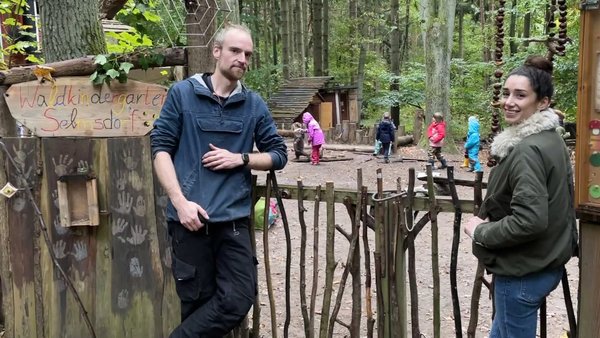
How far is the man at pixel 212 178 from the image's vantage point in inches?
111

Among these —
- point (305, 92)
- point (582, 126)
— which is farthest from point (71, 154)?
point (305, 92)

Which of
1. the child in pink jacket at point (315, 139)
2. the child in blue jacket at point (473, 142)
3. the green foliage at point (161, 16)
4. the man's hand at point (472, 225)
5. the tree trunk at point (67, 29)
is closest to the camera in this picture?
the man's hand at point (472, 225)

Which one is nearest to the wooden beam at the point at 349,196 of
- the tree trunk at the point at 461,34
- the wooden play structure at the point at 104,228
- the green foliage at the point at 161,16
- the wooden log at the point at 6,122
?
the wooden play structure at the point at 104,228

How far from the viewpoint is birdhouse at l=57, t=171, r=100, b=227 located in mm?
3428

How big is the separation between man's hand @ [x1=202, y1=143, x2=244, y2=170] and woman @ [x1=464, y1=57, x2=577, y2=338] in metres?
1.20

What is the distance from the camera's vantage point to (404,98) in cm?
2486

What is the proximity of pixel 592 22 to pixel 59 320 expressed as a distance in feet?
11.4

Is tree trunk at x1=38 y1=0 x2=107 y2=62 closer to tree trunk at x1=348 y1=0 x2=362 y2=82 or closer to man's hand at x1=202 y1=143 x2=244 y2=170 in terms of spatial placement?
man's hand at x1=202 y1=143 x2=244 y2=170

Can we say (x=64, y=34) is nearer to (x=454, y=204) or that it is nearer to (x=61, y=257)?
(x=61, y=257)

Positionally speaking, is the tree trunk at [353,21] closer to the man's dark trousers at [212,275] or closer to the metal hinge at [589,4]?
the man's dark trousers at [212,275]

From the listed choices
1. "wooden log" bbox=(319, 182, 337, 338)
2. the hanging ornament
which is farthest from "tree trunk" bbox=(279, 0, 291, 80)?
"wooden log" bbox=(319, 182, 337, 338)

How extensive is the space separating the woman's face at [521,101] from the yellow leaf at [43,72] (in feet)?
8.57

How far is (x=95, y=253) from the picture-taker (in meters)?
3.56

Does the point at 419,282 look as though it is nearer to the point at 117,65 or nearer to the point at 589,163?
the point at 589,163
